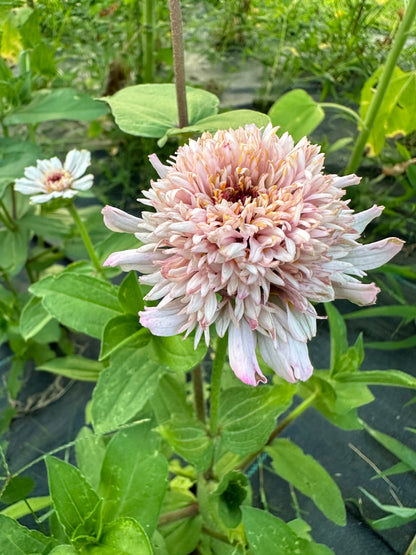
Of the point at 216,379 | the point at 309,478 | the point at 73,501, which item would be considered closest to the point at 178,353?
the point at 216,379

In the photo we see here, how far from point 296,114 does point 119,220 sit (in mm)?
479

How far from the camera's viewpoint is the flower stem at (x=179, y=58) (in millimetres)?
475

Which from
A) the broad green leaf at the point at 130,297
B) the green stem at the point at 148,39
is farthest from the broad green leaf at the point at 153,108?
the green stem at the point at 148,39

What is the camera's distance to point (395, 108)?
86cm

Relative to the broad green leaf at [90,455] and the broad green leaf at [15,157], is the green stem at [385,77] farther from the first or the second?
the broad green leaf at [90,455]

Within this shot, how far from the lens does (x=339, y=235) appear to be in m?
0.34

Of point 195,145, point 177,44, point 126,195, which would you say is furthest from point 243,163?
point 126,195

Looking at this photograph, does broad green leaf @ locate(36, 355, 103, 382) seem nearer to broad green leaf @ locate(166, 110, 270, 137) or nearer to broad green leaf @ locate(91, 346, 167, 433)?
broad green leaf @ locate(91, 346, 167, 433)

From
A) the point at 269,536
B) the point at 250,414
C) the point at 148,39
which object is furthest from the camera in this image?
the point at 148,39

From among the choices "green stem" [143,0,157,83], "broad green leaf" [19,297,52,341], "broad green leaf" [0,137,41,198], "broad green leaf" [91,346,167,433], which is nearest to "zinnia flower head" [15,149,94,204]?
"broad green leaf" [0,137,41,198]

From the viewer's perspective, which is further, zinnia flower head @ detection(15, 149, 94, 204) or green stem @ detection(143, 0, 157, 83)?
green stem @ detection(143, 0, 157, 83)

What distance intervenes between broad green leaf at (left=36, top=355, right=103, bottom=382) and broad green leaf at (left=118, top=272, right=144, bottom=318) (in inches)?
9.9

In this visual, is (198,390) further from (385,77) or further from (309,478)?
(385,77)

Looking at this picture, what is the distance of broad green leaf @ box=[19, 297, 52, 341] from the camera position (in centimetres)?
66
